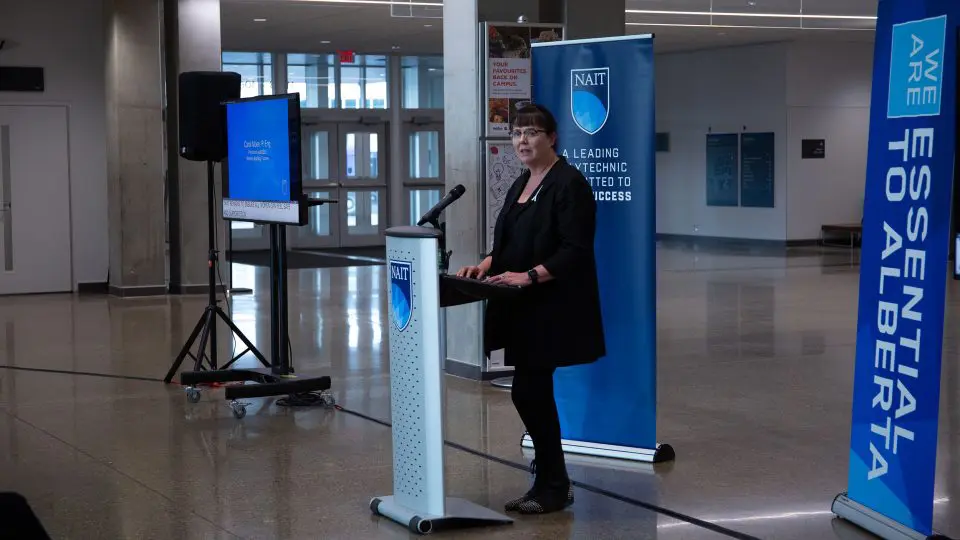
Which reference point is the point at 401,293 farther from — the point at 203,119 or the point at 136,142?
the point at 136,142

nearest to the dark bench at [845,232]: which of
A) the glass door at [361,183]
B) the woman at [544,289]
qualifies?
the glass door at [361,183]

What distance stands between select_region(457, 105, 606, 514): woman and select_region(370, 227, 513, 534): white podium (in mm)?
271

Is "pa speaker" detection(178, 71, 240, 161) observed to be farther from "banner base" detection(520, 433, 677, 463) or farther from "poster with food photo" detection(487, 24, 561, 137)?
"banner base" detection(520, 433, 677, 463)

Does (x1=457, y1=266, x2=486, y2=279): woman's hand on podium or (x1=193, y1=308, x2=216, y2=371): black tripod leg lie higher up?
(x1=457, y1=266, x2=486, y2=279): woman's hand on podium

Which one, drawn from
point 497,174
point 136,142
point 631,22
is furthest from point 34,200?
point 497,174

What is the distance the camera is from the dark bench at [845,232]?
18906 millimetres

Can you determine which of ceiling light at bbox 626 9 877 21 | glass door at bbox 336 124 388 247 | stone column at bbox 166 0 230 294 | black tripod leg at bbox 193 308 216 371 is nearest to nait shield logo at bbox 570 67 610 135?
black tripod leg at bbox 193 308 216 371

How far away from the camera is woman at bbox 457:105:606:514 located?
177 inches

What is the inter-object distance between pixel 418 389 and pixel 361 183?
1672cm

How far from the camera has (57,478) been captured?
523cm

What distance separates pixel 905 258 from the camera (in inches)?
159

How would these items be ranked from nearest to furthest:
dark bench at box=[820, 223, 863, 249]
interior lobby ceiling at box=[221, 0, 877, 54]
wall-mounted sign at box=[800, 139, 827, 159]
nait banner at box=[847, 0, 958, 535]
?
nait banner at box=[847, 0, 958, 535]
interior lobby ceiling at box=[221, 0, 877, 54]
dark bench at box=[820, 223, 863, 249]
wall-mounted sign at box=[800, 139, 827, 159]

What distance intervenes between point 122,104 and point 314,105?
739 cm

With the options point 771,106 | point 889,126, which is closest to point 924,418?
point 889,126
